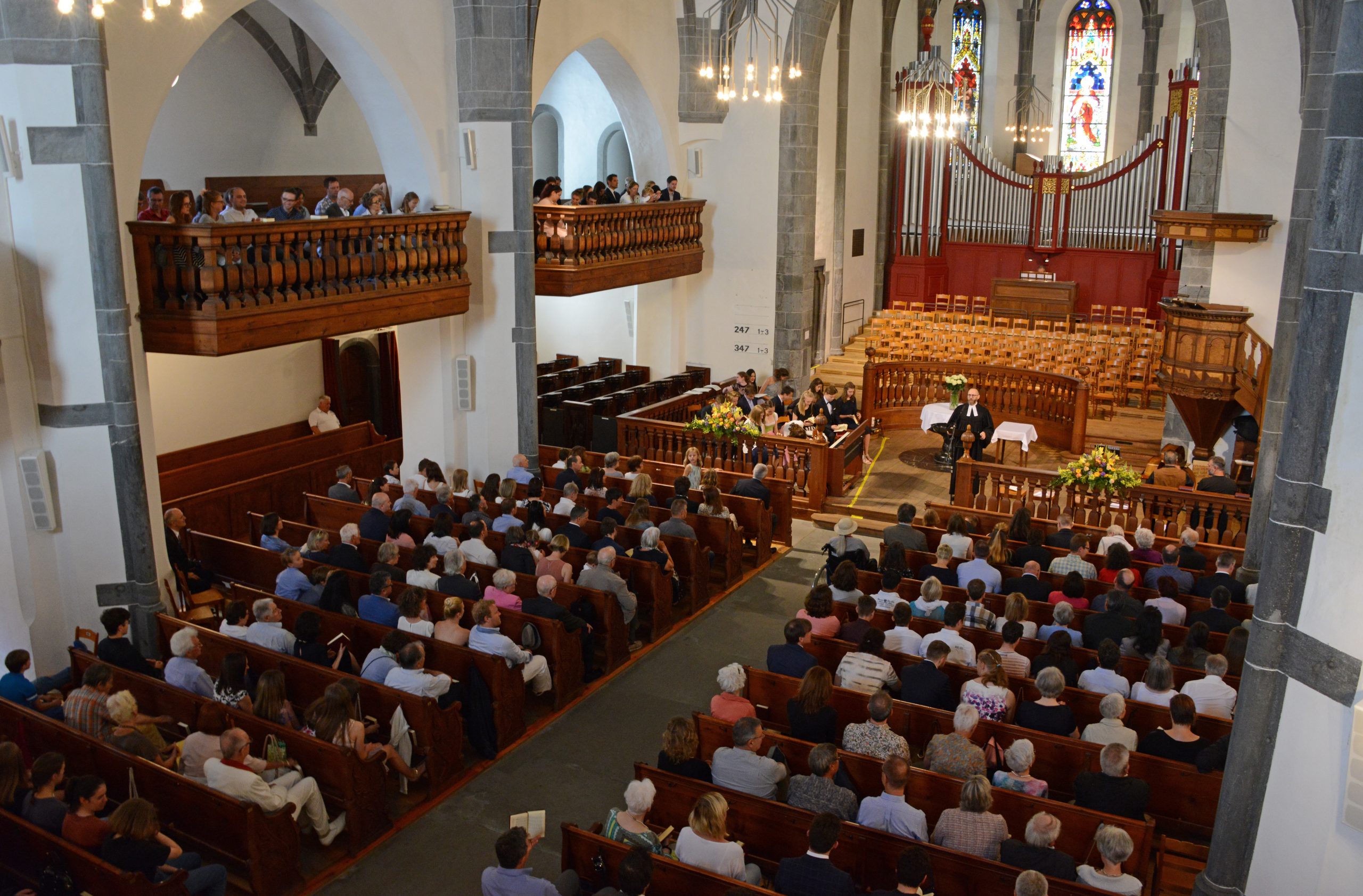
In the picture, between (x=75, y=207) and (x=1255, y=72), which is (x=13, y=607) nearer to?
(x=75, y=207)

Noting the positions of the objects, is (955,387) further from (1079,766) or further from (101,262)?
(101,262)

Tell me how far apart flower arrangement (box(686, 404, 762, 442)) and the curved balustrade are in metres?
3.42

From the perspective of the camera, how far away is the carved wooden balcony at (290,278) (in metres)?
8.63

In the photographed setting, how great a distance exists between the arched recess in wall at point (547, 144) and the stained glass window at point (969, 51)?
853cm

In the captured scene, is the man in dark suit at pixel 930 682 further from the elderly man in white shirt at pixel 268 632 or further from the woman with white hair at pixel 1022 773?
the elderly man in white shirt at pixel 268 632

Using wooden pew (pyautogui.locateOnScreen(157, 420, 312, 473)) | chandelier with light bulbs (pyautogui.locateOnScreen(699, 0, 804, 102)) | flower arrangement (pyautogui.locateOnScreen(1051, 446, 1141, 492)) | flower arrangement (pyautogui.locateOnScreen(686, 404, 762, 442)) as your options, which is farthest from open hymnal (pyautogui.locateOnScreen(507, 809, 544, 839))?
chandelier with light bulbs (pyautogui.locateOnScreen(699, 0, 804, 102))

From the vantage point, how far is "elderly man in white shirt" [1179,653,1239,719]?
21.1 feet

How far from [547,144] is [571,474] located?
36.4 ft

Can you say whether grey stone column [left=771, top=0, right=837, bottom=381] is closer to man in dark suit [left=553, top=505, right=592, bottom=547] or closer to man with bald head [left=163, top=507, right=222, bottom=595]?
man in dark suit [left=553, top=505, right=592, bottom=547]

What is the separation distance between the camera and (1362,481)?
15.5ft

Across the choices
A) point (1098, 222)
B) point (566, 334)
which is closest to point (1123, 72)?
point (1098, 222)

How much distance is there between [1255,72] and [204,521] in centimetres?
1245

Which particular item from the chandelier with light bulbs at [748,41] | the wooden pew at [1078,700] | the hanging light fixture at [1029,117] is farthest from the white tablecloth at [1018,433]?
the hanging light fixture at [1029,117]

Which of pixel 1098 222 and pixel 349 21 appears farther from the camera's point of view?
pixel 1098 222
